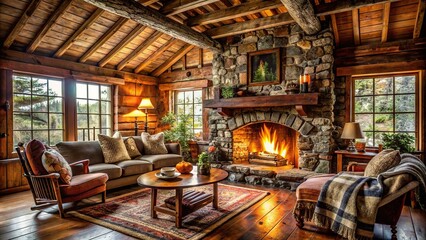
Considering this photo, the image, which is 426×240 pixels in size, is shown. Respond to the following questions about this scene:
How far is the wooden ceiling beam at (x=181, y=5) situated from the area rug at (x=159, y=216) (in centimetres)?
283

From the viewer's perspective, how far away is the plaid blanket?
2311 millimetres

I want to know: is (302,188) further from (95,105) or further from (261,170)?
(95,105)

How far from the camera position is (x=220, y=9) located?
4398 mm

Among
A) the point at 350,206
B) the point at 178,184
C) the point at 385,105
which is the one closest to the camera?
the point at 350,206

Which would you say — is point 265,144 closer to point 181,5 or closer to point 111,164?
point 111,164

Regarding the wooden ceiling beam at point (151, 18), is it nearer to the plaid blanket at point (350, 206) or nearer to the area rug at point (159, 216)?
the area rug at point (159, 216)

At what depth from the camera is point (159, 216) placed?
3.10 m

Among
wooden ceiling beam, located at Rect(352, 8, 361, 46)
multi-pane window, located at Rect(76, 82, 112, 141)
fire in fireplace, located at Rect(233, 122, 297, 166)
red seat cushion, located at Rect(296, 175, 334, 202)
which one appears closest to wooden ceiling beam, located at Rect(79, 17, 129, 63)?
multi-pane window, located at Rect(76, 82, 112, 141)

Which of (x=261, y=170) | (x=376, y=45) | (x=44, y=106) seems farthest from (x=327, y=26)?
(x=44, y=106)

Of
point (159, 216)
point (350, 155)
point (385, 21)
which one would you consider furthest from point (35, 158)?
point (385, 21)

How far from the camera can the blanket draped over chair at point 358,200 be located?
2275mm

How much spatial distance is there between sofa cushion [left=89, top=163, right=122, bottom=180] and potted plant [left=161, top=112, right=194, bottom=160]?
2.00 metres

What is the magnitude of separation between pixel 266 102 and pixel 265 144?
1144 mm

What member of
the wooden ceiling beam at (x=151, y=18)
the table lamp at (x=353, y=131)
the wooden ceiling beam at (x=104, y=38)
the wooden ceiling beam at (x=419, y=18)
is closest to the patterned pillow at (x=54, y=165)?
the wooden ceiling beam at (x=151, y=18)
